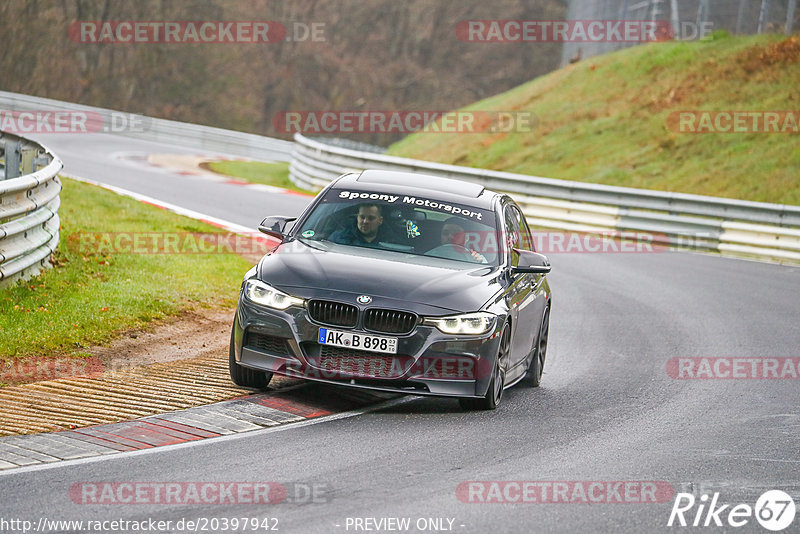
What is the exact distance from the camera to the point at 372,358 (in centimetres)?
825

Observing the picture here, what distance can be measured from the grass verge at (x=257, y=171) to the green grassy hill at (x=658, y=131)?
4.65m

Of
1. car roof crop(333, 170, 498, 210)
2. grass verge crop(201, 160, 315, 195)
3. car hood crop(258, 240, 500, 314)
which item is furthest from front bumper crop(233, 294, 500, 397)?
grass verge crop(201, 160, 315, 195)

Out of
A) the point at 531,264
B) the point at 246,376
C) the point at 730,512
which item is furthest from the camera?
the point at 531,264

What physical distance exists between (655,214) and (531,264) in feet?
49.9

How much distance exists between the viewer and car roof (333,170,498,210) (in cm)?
995

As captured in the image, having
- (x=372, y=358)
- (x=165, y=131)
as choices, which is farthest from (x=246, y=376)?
(x=165, y=131)

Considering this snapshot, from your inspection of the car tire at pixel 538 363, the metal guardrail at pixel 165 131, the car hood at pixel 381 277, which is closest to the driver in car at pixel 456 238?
the car hood at pixel 381 277

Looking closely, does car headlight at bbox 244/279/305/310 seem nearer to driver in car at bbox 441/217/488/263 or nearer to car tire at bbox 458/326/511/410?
car tire at bbox 458/326/511/410

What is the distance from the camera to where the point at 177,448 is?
23.7 feet

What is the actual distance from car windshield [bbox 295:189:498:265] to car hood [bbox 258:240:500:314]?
173mm

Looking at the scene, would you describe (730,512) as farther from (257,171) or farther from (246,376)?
(257,171)

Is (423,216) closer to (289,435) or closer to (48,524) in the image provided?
(289,435)

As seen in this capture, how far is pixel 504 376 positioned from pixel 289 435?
81.7 inches

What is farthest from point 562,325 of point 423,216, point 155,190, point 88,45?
point 88,45
